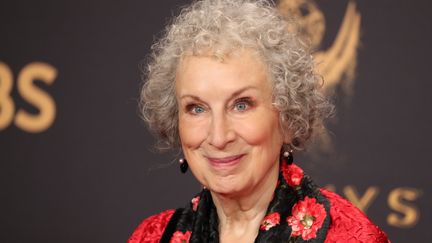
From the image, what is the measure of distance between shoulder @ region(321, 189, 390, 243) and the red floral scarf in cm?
2

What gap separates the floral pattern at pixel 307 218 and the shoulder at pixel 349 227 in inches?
1.2

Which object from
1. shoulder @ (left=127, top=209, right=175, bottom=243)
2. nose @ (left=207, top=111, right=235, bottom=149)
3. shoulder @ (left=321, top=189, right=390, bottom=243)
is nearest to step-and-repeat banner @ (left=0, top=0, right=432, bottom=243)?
shoulder @ (left=127, top=209, right=175, bottom=243)

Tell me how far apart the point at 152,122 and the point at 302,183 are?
0.45m

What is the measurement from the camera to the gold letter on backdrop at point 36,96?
329cm

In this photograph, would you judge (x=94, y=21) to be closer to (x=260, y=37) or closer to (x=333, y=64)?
(x=333, y=64)

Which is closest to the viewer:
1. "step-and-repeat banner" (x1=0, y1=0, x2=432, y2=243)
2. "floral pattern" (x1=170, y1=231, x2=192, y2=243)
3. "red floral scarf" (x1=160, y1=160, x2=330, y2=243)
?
"red floral scarf" (x1=160, y1=160, x2=330, y2=243)

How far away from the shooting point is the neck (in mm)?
1829

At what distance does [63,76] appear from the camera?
3.29 metres

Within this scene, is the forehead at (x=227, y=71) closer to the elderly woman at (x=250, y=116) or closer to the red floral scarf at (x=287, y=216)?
the elderly woman at (x=250, y=116)

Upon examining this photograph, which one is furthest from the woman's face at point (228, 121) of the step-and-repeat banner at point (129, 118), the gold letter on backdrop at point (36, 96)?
the gold letter on backdrop at point (36, 96)

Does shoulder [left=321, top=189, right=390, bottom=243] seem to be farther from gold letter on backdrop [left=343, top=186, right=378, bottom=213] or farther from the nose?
gold letter on backdrop [left=343, top=186, right=378, bottom=213]

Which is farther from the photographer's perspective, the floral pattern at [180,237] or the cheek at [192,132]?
the floral pattern at [180,237]

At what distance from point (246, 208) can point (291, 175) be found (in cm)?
14

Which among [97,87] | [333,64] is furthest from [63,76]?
[333,64]
